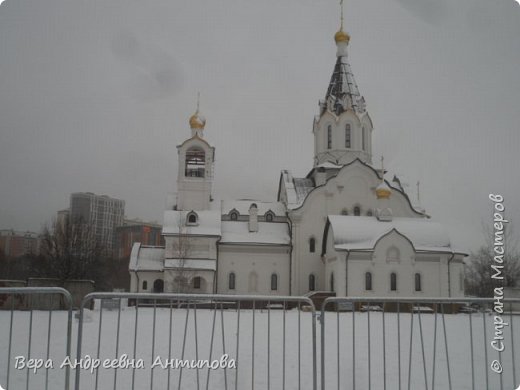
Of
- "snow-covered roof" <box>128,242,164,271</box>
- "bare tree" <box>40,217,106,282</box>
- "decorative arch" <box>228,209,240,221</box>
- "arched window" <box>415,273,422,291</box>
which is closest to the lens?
"arched window" <box>415,273,422,291</box>

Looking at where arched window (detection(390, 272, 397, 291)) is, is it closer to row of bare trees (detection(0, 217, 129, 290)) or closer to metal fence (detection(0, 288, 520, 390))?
metal fence (detection(0, 288, 520, 390))

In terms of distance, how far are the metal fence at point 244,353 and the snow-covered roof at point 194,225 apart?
763 inches

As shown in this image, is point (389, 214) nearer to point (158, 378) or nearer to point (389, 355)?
point (389, 355)

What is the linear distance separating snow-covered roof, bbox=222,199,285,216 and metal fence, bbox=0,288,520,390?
2330 cm

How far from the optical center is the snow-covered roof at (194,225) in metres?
34.7

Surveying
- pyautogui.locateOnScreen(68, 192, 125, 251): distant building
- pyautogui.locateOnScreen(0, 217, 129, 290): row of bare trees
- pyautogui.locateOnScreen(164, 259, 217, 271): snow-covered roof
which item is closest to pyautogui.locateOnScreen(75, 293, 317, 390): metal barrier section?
pyautogui.locateOnScreen(164, 259, 217, 271): snow-covered roof

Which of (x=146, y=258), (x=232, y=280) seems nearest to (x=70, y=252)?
(x=146, y=258)

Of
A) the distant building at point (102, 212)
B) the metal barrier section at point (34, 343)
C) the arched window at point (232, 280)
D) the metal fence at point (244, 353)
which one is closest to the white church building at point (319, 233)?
the arched window at point (232, 280)

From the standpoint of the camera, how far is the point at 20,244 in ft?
189

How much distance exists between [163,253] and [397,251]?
53.2 feet

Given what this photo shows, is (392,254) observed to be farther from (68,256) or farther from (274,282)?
(68,256)

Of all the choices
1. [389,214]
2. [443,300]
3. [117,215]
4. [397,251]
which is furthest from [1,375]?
[117,215]

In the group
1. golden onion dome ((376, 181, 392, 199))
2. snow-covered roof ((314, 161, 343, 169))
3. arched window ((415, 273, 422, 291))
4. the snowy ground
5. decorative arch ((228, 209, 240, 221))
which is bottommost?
the snowy ground

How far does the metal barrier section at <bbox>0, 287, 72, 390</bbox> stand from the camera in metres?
6.14
